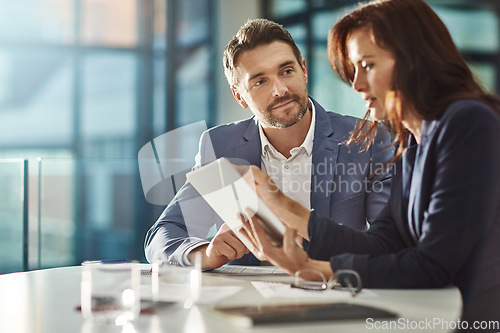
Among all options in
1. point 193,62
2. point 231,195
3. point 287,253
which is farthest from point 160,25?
point 287,253

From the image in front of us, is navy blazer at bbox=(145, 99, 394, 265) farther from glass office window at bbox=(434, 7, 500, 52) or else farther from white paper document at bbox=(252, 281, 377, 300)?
glass office window at bbox=(434, 7, 500, 52)

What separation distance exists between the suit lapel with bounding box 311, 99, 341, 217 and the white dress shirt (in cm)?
5

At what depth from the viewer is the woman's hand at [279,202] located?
153cm

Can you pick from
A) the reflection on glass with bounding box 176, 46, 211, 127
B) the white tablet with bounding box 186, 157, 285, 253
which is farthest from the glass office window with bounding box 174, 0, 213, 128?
the white tablet with bounding box 186, 157, 285, 253

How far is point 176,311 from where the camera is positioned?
1.09 meters

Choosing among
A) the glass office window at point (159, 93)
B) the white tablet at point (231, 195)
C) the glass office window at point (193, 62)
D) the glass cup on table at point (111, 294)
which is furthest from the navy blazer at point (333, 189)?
the glass office window at point (193, 62)

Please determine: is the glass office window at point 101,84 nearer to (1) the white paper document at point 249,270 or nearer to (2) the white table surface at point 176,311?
(1) the white paper document at point 249,270

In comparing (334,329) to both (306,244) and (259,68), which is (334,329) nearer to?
(306,244)

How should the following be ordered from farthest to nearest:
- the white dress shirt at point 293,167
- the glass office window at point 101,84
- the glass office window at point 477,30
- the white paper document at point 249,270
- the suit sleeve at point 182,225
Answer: the glass office window at point 101,84
the glass office window at point 477,30
the white dress shirt at point 293,167
the suit sleeve at point 182,225
the white paper document at point 249,270

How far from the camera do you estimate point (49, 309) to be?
1.13m

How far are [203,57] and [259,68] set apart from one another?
434 cm

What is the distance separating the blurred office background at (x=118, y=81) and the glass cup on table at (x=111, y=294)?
4222 millimetres

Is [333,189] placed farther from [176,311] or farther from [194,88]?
[194,88]

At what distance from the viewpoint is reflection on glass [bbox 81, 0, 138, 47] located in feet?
20.2
